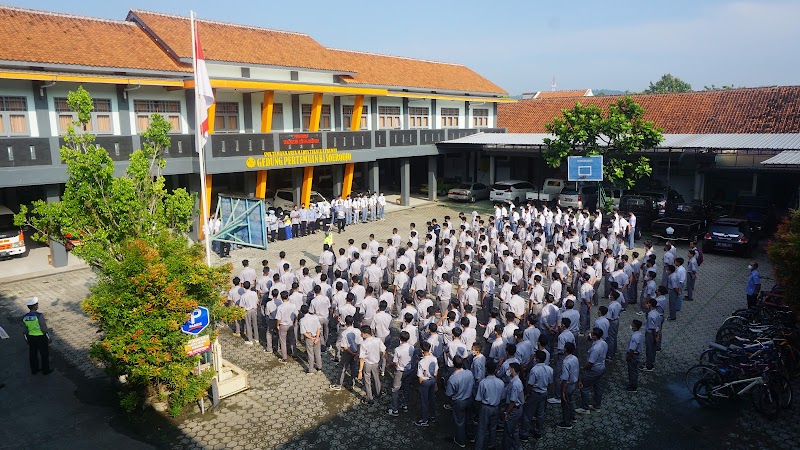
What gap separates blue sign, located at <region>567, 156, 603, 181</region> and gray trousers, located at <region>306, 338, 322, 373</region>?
48.7ft

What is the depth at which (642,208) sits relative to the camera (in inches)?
829

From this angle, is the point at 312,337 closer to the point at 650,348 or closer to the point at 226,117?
the point at 650,348

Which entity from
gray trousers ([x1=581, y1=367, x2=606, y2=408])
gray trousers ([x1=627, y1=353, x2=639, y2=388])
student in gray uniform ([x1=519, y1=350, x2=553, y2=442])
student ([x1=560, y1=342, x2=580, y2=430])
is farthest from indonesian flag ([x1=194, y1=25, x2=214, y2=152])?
gray trousers ([x1=627, y1=353, x2=639, y2=388])

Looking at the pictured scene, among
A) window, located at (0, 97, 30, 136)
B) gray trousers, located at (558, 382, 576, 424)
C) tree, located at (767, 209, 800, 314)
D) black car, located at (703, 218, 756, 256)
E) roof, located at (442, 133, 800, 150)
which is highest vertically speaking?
window, located at (0, 97, 30, 136)

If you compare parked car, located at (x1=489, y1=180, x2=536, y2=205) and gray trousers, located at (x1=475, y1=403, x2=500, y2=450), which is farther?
parked car, located at (x1=489, y1=180, x2=536, y2=205)

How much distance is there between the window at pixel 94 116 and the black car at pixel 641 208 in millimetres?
18215

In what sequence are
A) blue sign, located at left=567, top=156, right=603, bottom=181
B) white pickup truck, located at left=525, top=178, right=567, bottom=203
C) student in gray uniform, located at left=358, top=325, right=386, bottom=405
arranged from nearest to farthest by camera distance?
1. student in gray uniform, located at left=358, top=325, right=386, bottom=405
2. blue sign, located at left=567, top=156, right=603, bottom=181
3. white pickup truck, located at left=525, top=178, right=567, bottom=203

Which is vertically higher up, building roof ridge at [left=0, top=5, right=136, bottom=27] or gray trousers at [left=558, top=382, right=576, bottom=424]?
building roof ridge at [left=0, top=5, right=136, bottom=27]

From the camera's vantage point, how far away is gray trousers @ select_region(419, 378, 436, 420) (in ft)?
26.6

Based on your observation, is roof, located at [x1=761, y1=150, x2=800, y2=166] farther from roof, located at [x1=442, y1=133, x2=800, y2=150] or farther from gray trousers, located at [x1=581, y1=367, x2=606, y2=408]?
gray trousers, located at [x1=581, y1=367, x2=606, y2=408]

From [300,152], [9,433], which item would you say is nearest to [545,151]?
[300,152]

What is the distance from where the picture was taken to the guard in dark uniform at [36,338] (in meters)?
9.84

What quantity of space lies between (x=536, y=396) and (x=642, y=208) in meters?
15.5

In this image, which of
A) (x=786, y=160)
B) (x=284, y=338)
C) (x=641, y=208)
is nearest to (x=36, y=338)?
(x=284, y=338)
